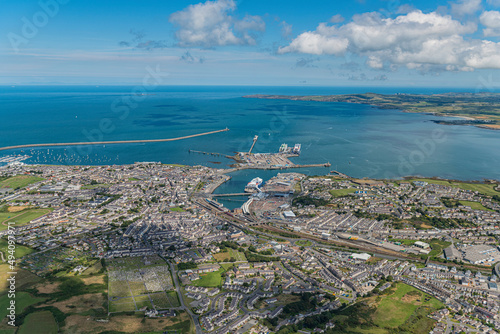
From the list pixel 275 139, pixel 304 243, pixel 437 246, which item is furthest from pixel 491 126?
pixel 304 243

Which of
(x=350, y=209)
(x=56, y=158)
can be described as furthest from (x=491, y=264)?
(x=56, y=158)

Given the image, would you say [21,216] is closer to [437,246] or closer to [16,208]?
[16,208]

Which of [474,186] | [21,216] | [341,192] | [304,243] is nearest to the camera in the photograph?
[304,243]

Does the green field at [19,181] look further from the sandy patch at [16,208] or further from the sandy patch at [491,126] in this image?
the sandy patch at [491,126]

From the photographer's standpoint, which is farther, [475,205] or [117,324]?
[475,205]

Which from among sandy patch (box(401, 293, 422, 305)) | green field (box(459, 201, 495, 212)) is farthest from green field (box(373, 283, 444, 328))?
A: green field (box(459, 201, 495, 212))

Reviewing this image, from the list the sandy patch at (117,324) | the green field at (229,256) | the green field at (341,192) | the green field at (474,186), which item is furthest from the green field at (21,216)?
the green field at (474,186)
